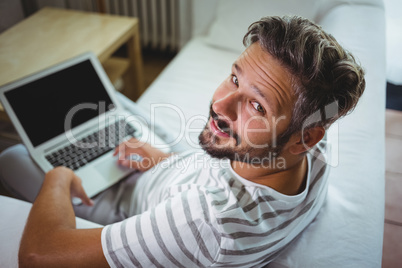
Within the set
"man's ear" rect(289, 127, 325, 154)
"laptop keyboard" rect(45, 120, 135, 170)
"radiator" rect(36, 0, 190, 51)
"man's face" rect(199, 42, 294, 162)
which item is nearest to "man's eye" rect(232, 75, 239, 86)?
"man's face" rect(199, 42, 294, 162)

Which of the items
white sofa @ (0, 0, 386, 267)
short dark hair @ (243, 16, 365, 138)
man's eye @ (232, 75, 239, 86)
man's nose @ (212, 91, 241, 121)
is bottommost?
white sofa @ (0, 0, 386, 267)

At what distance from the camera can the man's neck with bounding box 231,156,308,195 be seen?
2.34 feet

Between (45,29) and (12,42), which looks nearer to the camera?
(12,42)

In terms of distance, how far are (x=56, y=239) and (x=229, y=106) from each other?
1.54ft

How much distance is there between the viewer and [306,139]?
2.24ft

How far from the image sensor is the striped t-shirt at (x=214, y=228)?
0.62 meters

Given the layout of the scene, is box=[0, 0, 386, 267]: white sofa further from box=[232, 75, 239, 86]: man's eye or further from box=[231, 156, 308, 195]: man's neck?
box=[232, 75, 239, 86]: man's eye

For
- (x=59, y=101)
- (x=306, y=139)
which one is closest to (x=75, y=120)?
(x=59, y=101)

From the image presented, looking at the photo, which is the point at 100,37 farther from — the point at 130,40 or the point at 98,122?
the point at 98,122

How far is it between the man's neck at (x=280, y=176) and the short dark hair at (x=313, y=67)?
12cm

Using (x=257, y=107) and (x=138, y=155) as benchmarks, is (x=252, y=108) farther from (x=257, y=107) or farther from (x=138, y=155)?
(x=138, y=155)

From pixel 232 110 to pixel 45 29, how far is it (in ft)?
3.81

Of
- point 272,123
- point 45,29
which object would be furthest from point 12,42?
point 272,123

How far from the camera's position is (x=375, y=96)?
1010 mm
